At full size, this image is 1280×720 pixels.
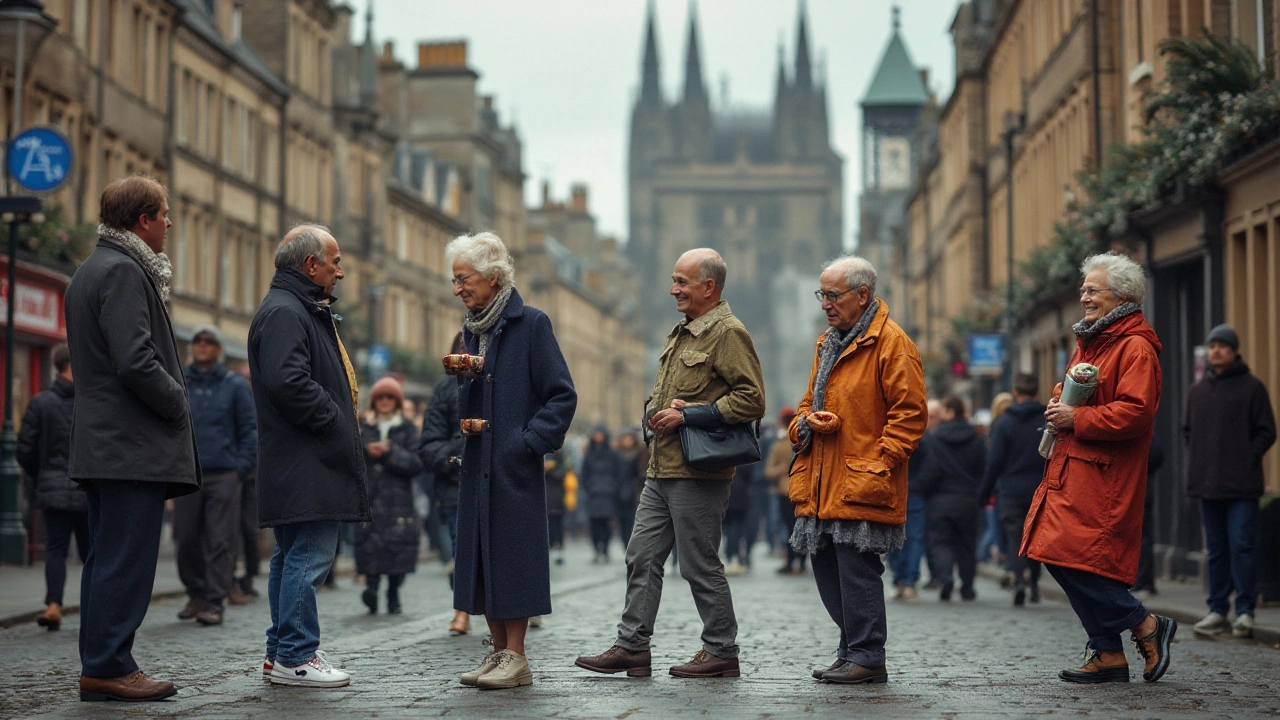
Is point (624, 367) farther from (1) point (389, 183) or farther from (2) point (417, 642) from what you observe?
(2) point (417, 642)

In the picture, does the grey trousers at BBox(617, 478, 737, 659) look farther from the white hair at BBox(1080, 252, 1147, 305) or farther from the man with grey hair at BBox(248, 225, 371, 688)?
the white hair at BBox(1080, 252, 1147, 305)

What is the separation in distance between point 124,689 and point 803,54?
190721mm

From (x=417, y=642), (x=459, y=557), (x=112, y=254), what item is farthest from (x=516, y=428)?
(x=417, y=642)

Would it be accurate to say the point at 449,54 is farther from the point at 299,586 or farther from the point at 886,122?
the point at 299,586

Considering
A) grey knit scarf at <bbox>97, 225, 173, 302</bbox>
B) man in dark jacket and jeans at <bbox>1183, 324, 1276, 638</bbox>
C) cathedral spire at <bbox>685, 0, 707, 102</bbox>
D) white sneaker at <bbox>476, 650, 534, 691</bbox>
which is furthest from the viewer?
cathedral spire at <bbox>685, 0, 707, 102</bbox>

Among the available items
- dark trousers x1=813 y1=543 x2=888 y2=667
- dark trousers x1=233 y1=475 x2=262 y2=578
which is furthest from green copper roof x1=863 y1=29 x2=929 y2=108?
dark trousers x1=813 y1=543 x2=888 y2=667

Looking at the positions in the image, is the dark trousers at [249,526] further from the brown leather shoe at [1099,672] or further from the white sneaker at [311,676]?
Result: the brown leather shoe at [1099,672]

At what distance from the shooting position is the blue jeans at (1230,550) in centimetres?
1283

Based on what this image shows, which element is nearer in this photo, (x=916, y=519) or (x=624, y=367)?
(x=916, y=519)

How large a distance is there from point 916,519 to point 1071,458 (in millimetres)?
10351

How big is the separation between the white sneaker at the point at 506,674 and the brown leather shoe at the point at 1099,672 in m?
2.57

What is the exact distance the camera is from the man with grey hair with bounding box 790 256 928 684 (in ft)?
29.6

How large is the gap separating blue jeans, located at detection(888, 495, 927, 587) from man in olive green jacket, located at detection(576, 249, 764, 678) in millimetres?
8885

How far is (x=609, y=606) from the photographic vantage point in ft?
53.9
